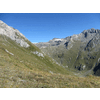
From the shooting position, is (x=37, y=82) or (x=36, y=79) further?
(x=36, y=79)

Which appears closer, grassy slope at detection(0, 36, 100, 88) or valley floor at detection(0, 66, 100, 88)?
valley floor at detection(0, 66, 100, 88)

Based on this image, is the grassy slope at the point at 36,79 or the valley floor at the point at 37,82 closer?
the valley floor at the point at 37,82
